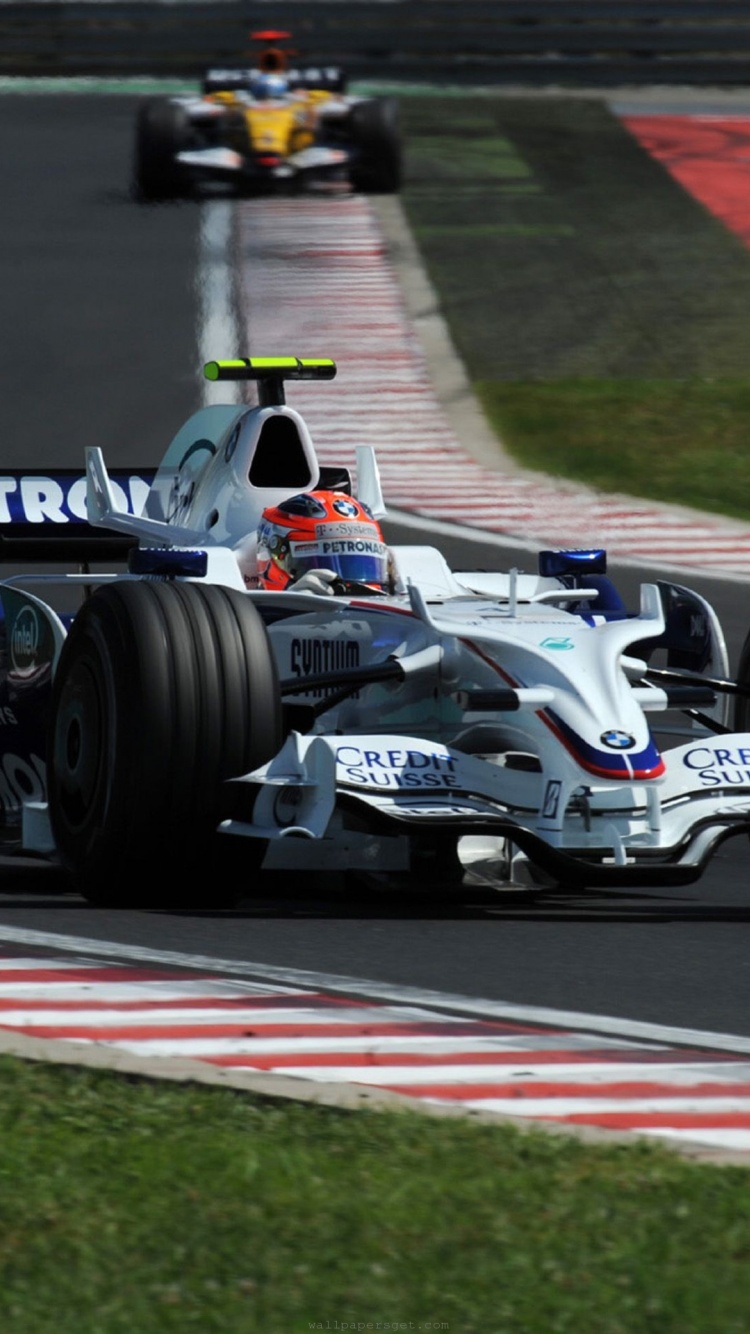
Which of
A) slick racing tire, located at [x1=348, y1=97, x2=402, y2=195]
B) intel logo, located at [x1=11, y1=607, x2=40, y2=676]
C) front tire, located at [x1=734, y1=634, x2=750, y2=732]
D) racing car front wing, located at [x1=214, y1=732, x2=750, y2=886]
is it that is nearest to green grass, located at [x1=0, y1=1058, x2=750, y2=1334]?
racing car front wing, located at [x1=214, y1=732, x2=750, y2=886]

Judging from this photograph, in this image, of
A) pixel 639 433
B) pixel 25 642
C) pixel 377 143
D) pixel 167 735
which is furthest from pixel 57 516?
pixel 377 143

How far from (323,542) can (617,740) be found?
5.87 feet

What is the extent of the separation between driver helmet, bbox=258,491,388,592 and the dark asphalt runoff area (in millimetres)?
1223

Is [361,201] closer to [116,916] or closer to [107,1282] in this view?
[116,916]

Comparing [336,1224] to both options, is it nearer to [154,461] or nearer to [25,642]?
[25,642]

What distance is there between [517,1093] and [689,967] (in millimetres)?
1562

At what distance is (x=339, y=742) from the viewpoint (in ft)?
22.2

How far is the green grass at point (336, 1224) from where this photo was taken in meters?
3.59

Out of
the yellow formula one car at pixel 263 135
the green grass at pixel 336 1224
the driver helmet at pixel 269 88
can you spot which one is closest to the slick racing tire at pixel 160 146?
the yellow formula one car at pixel 263 135

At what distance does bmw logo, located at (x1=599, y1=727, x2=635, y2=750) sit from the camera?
22.1 feet

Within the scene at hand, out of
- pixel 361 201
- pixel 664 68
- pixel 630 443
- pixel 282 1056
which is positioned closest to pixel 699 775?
pixel 282 1056

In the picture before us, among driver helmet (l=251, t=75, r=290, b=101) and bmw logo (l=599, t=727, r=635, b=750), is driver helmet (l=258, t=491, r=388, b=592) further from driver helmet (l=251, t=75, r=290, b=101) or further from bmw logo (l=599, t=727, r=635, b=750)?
driver helmet (l=251, t=75, r=290, b=101)

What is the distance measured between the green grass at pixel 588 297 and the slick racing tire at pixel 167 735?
8921 mm

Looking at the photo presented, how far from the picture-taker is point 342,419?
55.7 feet
